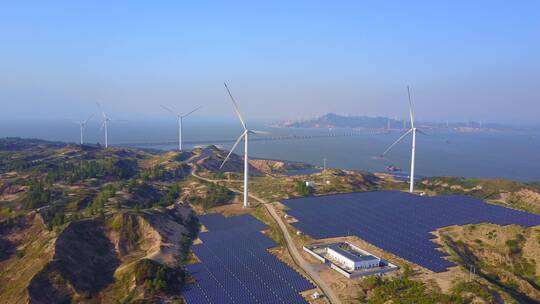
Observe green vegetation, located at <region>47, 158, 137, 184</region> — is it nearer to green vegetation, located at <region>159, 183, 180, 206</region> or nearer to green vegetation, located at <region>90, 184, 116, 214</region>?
green vegetation, located at <region>90, 184, 116, 214</region>

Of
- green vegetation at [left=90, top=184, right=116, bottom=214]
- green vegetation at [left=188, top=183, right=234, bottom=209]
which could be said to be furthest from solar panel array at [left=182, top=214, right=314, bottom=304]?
green vegetation at [left=90, top=184, right=116, bottom=214]

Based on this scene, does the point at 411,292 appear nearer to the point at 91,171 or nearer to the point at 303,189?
the point at 303,189

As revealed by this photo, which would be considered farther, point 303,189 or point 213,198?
point 303,189

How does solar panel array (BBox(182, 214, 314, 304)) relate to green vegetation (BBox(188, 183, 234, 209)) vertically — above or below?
below

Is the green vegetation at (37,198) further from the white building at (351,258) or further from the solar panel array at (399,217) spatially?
the white building at (351,258)

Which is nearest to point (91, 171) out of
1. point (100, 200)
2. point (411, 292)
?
point (100, 200)

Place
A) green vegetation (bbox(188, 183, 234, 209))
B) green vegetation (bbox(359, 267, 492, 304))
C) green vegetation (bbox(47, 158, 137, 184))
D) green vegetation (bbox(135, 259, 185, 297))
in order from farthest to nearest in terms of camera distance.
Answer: green vegetation (bbox(47, 158, 137, 184)) < green vegetation (bbox(188, 183, 234, 209)) < green vegetation (bbox(135, 259, 185, 297)) < green vegetation (bbox(359, 267, 492, 304))
